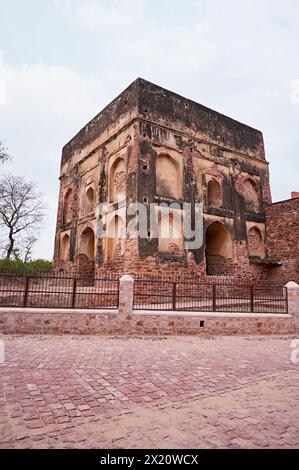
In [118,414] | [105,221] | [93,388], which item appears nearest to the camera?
[118,414]

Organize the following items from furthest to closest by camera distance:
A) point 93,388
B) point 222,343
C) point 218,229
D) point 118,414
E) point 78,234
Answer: point 78,234
point 218,229
point 222,343
point 93,388
point 118,414

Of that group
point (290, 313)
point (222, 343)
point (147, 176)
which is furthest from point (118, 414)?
point (147, 176)

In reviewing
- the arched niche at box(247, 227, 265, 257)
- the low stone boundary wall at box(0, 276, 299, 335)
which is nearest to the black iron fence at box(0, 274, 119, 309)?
the low stone boundary wall at box(0, 276, 299, 335)

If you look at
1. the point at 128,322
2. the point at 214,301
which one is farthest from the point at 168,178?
the point at 128,322

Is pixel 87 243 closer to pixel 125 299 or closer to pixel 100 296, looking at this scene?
pixel 100 296

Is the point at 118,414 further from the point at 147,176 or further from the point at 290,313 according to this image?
the point at 147,176

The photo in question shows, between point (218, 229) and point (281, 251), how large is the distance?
12.9ft

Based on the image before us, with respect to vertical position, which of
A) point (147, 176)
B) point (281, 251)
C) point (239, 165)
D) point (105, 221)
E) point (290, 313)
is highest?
point (239, 165)

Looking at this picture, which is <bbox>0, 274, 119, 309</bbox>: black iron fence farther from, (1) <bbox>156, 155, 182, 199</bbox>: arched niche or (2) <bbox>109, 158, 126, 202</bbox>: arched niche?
(1) <bbox>156, 155, 182, 199</bbox>: arched niche

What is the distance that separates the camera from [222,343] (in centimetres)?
710

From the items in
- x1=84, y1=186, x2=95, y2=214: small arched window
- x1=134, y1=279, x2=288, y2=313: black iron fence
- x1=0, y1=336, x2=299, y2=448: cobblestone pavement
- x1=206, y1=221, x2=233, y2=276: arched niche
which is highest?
x1=84, y1=186, x2=95, y2=214: small arched window

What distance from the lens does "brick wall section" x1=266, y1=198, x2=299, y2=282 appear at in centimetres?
1527

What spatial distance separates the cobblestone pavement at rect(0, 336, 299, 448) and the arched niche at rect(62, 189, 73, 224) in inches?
531

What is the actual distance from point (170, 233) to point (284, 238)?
7.51m
